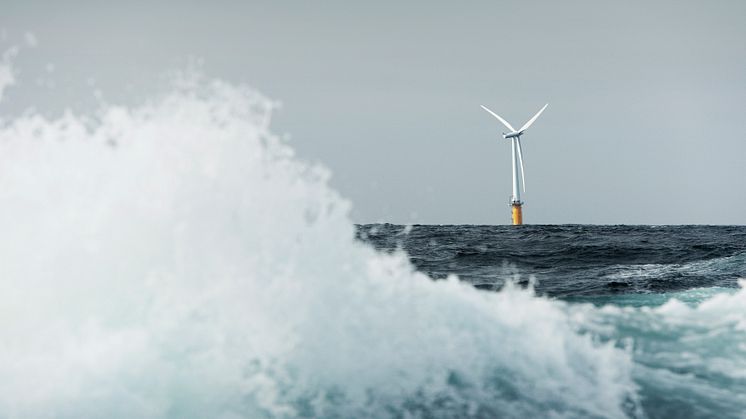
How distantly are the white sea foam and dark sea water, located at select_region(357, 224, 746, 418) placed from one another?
1.57 feet

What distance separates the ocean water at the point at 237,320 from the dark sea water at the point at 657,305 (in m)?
0.06

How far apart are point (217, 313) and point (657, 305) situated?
335 inches

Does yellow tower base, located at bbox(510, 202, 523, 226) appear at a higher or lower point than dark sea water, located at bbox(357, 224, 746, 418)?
higher

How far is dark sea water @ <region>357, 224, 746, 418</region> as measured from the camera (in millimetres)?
7523

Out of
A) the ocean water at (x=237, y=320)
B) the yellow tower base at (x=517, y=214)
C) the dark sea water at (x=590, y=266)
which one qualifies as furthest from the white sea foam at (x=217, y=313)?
the yellow tower base at (x=517, y=214)

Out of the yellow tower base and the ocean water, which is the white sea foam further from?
the yellow tower base

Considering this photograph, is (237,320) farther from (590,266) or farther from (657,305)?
(590,266)

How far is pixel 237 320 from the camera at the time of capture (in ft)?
23.9

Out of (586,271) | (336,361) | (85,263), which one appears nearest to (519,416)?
(336,361)

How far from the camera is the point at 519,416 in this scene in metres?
6.58

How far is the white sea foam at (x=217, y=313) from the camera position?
259 inches

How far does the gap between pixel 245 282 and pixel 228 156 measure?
1.64 metres

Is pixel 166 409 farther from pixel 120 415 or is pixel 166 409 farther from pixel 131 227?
pixel 131 227

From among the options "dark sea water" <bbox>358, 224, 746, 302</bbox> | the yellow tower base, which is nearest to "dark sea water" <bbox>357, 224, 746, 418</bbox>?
"dark sea water" <bbox>358, 224, 746, 302</bbox>
